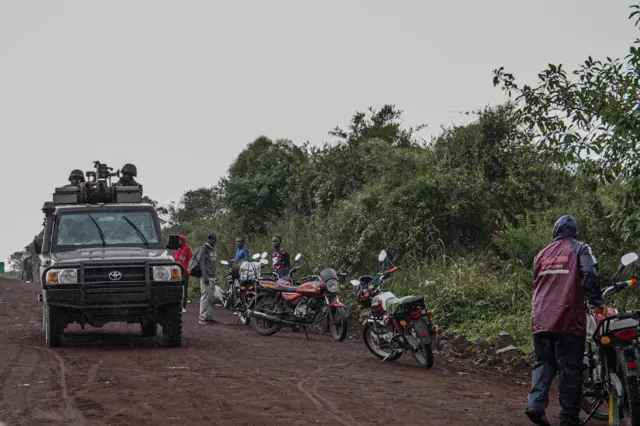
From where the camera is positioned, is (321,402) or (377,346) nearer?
(321,402)

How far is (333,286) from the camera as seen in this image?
1598cm

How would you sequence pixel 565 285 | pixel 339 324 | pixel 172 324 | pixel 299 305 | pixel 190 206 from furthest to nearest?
pixel 190 206, pixel 299 305, pixel 339 324, pixel 172 324, pixel 565 285

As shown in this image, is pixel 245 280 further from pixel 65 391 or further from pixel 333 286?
pixel 65 391

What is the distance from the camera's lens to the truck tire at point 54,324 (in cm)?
1355

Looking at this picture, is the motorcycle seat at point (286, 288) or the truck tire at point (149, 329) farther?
the motorcycle seat at point (286, 288)

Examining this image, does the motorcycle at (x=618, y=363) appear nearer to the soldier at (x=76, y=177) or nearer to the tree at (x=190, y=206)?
the soldier at (x=76, y=177)

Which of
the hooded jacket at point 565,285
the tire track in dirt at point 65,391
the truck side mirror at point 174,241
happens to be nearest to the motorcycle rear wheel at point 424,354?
the hooded jacket at point 565,285

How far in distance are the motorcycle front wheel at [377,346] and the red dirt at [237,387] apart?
0.25 metres

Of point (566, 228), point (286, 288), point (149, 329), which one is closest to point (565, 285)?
point (566, 228)

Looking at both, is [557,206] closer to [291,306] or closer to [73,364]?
[291,306]

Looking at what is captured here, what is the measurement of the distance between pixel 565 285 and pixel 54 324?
27.4 feet

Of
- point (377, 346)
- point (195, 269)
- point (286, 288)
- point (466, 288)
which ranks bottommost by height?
point (377, 346)

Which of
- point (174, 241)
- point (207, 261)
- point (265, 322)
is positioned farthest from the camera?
point (207, 261)

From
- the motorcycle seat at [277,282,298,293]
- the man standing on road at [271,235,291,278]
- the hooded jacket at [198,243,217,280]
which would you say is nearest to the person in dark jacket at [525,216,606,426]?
the motorcycle seat at [277,282,298,293]
